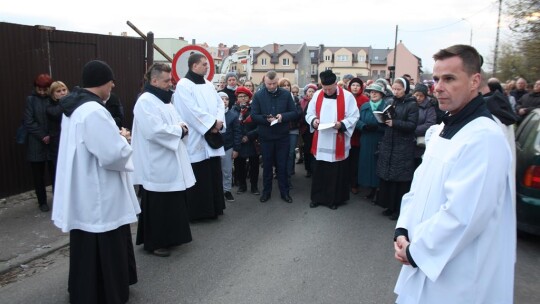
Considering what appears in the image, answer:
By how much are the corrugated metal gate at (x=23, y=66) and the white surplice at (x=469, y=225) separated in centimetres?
686

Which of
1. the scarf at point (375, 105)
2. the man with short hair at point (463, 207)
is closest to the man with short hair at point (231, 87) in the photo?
the scarf at point (375, 105)

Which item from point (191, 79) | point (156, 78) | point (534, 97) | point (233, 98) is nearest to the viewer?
point (156, 78)

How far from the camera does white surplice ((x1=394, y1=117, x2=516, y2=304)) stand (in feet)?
6.51

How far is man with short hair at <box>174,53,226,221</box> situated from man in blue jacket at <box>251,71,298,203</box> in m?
1.10

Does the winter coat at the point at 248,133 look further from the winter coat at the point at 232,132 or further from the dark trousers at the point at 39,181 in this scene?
the dark trousers at the point at 39,181

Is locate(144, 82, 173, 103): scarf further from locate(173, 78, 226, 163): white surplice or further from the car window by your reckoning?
the car window

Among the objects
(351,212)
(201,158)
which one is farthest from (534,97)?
(201,158)

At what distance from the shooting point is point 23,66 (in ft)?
23.4

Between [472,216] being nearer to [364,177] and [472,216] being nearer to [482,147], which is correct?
[482,147]

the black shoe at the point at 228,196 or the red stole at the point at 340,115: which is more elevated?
the red stole at the point at 340,115

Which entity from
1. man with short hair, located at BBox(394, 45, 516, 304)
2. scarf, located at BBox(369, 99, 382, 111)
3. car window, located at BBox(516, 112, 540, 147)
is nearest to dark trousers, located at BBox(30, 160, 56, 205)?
scarf, located at BBox(369, 99, 382, 111)

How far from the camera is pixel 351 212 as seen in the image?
6891 mm

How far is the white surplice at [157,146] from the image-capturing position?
473 centimetres

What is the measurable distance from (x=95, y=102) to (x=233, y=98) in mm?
5227
